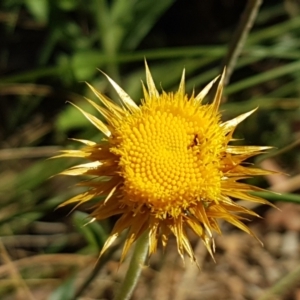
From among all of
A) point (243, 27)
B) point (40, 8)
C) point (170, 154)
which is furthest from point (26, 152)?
point (170, 154)

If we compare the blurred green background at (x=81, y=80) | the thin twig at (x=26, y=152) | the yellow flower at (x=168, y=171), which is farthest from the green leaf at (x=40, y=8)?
the yellow flower at (x=168, y=171)

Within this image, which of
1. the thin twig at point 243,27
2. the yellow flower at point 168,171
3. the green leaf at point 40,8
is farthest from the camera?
the green leaf at point 40,8

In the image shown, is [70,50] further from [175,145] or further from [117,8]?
[175,145]

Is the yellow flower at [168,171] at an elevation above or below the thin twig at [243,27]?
below

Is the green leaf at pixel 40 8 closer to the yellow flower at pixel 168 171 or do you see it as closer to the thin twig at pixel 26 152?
the thin twig at pixel 26 152

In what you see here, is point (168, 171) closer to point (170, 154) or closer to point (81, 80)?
point (170, 154)

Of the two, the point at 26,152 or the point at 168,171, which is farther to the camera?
the point at 26,152

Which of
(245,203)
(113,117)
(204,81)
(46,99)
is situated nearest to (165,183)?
(113,117)

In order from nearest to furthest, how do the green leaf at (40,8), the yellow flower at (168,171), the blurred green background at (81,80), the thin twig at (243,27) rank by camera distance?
the yellow flower at (168,171) → the thin twig at (243,27) → the blurred green background at (81,80) → the green leaf at (40,8)
